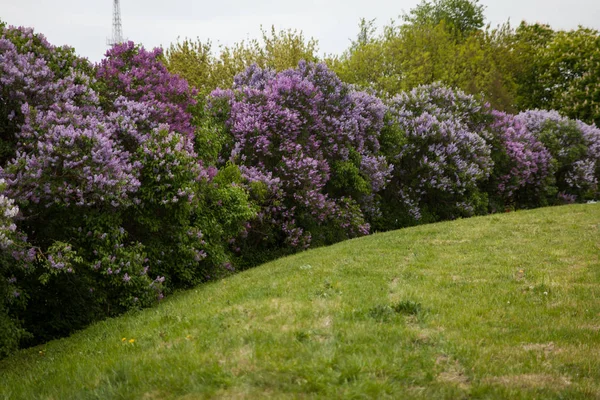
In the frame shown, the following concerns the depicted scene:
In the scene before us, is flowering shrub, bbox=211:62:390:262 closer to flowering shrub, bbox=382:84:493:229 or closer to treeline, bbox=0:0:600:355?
treeline, bbox=0:0:600:355

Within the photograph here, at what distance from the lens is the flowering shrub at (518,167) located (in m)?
Result: 29.7

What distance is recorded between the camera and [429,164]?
2506cm

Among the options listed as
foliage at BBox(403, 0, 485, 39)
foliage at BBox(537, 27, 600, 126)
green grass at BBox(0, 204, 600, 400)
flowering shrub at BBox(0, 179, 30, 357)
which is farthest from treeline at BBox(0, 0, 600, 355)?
foliage at BBox(403, 0, 485, 39)

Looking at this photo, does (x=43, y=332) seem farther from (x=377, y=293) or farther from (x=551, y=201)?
(x=551, y=201)

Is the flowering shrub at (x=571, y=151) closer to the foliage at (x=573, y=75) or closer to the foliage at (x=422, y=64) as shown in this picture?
the foliage at (x=422, y=64)

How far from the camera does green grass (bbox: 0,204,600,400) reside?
5.85 meters

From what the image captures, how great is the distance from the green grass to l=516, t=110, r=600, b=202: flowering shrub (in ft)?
72.1

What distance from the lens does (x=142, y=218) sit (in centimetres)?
1320

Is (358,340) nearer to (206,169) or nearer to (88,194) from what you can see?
(88,194)

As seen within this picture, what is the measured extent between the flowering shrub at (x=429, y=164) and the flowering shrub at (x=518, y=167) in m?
2.43

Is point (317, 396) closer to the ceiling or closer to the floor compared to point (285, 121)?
closer to the floor

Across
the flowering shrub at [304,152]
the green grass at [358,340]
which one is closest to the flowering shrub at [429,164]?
the flowering shrub at [304,152]

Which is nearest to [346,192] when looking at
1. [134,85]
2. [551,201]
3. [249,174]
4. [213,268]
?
[249,174]

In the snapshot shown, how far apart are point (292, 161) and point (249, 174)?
1.75m
